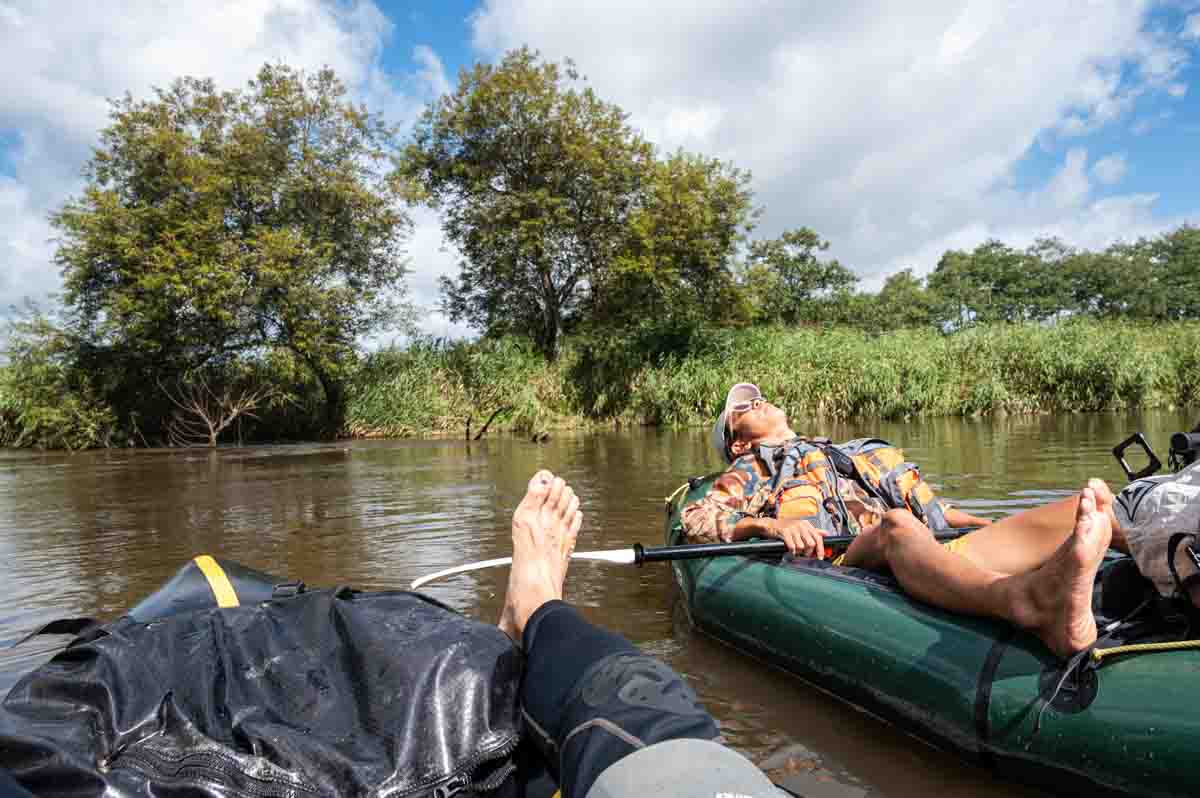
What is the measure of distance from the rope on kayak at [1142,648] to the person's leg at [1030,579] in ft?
0.13

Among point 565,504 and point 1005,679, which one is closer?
point 1005,679

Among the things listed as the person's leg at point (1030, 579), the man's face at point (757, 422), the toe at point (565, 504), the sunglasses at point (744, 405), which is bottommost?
the person's leg at point (1030, 579)

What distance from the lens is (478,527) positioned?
567cm

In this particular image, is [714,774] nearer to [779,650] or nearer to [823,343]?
[779,650]

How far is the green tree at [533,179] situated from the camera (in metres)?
18.7

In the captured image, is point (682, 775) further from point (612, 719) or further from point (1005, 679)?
point (1005, 679)

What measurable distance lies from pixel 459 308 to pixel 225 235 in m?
6.07

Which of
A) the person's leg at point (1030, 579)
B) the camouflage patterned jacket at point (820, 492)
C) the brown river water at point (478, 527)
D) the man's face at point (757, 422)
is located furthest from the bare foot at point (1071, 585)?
the man's face at point (757, 422)

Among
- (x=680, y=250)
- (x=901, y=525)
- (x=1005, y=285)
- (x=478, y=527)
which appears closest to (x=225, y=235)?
(x=680, y=250)

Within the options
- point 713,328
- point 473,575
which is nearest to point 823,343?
point 713,328

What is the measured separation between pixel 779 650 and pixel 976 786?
2.53 feet

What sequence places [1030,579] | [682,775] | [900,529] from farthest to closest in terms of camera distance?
1. [900,529]
2. [1030,579]
3. [682,775]

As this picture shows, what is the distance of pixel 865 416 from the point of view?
14.1 meters

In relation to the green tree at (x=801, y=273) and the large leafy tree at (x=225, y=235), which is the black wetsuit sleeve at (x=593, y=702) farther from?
the green tree at (x=801, y=273)
